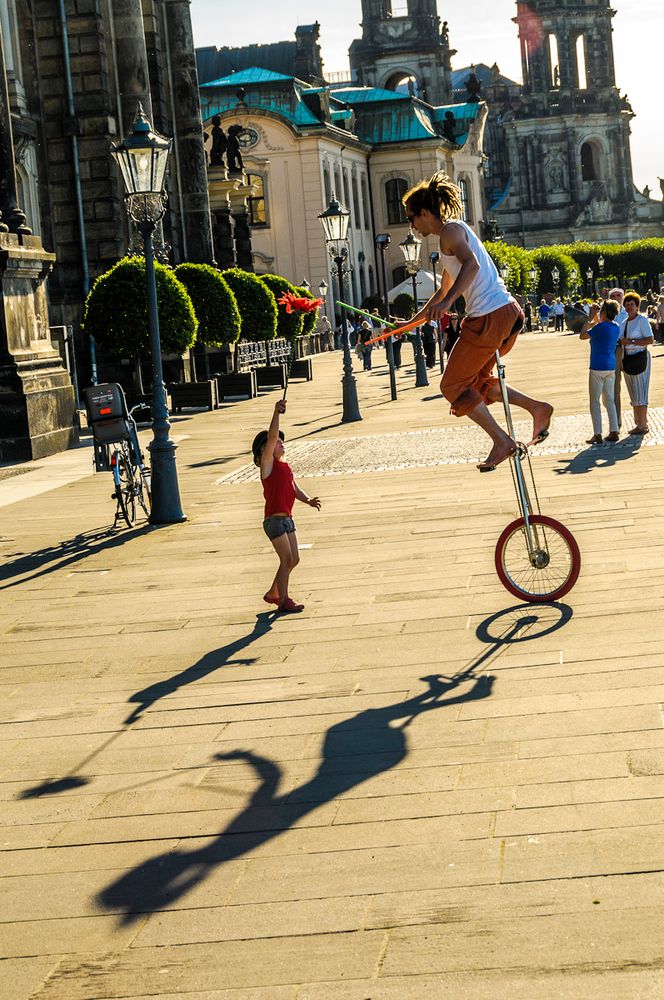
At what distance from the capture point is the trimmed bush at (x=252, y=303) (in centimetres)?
4128

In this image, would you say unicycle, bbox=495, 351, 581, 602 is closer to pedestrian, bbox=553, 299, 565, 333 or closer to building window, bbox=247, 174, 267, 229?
pedestrian, bbox=553, 299, 565, 333

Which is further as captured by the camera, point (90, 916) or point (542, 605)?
point (542, 605)

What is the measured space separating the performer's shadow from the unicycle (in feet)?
2.08

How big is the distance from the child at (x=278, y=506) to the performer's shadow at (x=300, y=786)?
1791 millimetres

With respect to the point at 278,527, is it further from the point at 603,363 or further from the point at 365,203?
the point at 365,203

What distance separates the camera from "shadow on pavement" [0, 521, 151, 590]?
12.2 m

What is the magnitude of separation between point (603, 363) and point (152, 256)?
6255mm

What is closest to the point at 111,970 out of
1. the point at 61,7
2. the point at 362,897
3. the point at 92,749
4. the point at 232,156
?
the point at 362,897

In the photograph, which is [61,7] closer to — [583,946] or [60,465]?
[60,465]

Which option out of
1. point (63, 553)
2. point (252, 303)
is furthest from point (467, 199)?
point (63, 553)

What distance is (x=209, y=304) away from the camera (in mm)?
35781

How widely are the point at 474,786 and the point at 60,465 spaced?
15918 millimetres

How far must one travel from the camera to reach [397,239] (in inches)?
3612

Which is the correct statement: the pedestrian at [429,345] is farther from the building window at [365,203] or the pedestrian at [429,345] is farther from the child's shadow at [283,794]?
the child's shadow at [283,794]
